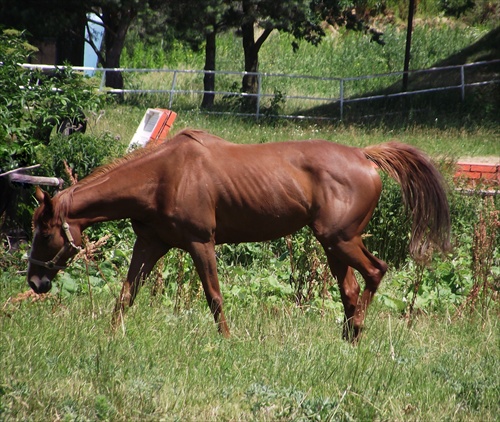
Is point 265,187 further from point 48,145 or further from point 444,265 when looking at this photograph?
point 48,145

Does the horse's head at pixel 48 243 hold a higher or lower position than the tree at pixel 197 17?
lower

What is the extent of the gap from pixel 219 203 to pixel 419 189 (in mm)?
1618

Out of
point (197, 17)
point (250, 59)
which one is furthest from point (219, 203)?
point (250, 59)

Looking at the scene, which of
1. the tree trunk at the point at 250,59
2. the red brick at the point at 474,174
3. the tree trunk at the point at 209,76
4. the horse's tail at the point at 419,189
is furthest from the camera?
the tree trunk at the point at 250,59

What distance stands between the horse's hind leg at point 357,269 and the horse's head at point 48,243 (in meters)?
1.89

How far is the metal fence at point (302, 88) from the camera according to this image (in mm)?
22828

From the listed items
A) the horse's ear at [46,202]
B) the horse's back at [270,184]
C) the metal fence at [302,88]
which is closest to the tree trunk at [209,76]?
the metal fence at [302,88]

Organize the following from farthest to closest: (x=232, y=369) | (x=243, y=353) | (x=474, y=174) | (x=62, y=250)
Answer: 1. (x=474, y=174)
2. (x=62, y=250)
3. (x=243, y=353)
4. (x=232, y=369)

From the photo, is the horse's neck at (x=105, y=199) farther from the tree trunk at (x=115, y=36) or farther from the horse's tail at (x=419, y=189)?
the tree trunk at (x=115, y=36)

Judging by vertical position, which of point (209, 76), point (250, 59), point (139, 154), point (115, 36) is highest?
point (115, 36)

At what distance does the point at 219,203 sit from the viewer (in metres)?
6.38

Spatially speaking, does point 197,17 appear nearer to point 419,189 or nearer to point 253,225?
point 419,189

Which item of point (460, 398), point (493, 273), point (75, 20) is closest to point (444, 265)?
point (493, 273)

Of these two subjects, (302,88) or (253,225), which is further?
(302,88)
